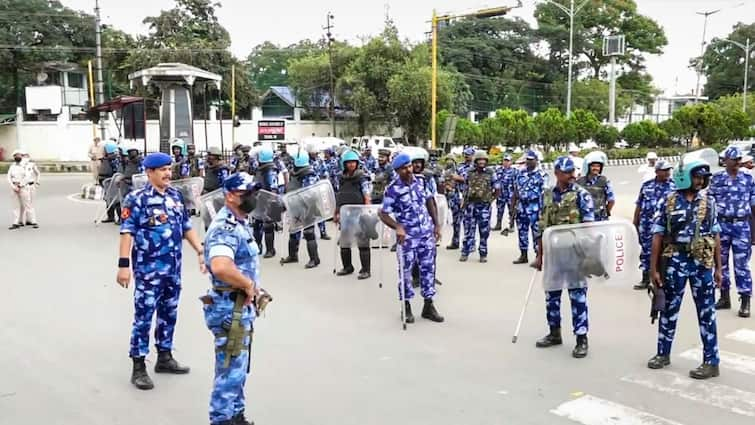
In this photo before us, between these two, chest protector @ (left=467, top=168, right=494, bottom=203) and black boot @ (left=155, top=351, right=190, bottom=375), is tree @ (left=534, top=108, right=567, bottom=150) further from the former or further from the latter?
black boot @ (left=155, top=351, right=190, bottom=375)

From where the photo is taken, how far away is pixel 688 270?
528 centimetres

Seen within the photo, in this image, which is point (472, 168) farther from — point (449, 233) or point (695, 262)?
point (695, 262)

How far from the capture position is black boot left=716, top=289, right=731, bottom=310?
7.49m

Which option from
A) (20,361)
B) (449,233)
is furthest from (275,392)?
(449,233)

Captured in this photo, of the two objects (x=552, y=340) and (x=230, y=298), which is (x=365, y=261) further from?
(x=230, y=298)

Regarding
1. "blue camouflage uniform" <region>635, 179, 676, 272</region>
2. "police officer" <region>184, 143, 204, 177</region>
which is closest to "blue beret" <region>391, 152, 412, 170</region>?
"blue camouflage uniform" <region>635, 179, 676, 272</region>

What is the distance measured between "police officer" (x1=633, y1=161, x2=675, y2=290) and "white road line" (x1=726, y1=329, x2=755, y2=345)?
1608mm

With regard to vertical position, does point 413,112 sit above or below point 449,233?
above

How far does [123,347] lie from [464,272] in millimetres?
4900

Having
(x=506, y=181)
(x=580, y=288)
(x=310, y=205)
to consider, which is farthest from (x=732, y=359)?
(x=506, y=181)

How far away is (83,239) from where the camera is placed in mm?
12891

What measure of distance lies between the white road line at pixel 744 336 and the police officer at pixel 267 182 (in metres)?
6.42

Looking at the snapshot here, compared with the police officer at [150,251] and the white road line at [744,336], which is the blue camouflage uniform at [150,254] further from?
the white road line at [744,336]

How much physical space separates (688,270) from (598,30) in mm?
64985
